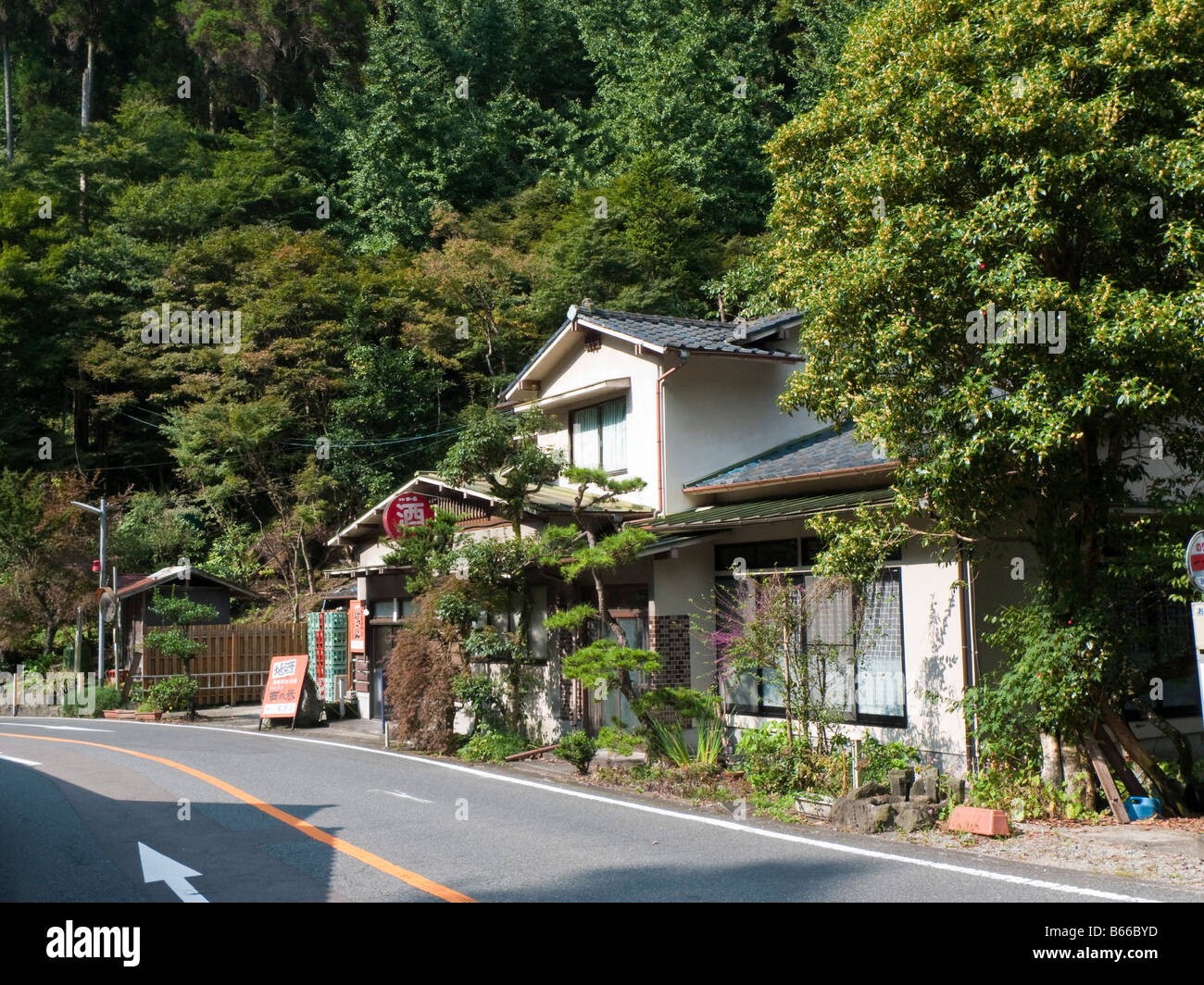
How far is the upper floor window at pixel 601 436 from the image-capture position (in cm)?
1945

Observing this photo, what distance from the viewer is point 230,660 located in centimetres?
2817

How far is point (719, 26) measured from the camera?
4200 cm

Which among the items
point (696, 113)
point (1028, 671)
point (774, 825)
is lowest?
point (774, 825)

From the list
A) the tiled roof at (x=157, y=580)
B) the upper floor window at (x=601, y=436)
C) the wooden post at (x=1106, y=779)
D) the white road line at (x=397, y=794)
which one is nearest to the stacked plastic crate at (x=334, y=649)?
the tiled roof at (x=157, y=580)

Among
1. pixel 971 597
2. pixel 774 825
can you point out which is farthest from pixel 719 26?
pixel 774 825

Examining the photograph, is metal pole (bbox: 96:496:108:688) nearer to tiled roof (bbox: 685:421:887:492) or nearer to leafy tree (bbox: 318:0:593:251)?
leafy tree (bbox: 318:0:593:251)

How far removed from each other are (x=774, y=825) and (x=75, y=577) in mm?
25691

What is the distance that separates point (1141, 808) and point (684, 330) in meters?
11.9

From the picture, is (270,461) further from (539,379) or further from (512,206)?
(539,379)

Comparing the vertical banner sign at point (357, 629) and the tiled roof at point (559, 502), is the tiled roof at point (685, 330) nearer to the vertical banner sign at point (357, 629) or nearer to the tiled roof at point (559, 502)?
the tiled roof at point (559, 502)

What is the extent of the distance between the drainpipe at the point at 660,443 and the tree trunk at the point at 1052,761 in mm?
8103

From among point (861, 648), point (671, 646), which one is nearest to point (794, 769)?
point (861, 648)

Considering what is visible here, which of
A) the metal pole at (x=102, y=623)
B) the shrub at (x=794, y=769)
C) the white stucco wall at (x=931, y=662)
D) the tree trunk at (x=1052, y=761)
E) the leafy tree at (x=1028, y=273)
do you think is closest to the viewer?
the leafy tree at (x=1028, y=273)

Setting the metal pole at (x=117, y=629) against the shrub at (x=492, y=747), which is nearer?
the shrub at (x=492, y=747)
